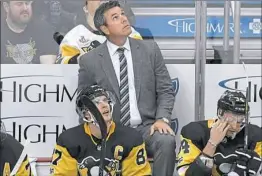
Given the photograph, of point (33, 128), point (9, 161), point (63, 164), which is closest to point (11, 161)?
point (9, 161)

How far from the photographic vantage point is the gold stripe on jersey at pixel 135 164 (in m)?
4.15

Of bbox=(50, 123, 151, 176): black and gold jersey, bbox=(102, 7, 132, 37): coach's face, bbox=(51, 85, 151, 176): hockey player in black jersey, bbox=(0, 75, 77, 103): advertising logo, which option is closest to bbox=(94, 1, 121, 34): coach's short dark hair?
bbox=(102, 7, 132, 37): coach's face

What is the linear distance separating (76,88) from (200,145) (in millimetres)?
1021

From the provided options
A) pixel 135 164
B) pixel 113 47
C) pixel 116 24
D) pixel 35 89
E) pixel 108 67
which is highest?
pixel 116 24

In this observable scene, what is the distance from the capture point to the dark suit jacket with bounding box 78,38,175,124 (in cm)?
471

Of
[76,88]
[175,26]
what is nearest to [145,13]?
[175,26]

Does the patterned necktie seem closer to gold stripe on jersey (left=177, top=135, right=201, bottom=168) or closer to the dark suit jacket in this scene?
the dark suit jacket

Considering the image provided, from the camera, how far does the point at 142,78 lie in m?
4.75

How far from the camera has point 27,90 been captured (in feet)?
16.2

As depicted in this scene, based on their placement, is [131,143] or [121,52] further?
[121,52]

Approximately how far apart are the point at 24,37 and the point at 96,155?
3.78 feet

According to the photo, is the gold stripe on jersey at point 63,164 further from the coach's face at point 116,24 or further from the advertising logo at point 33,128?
the coach's face at point 116,24

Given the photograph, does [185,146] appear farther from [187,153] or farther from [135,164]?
[135,164]

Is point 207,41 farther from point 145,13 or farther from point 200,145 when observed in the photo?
point 200,145
